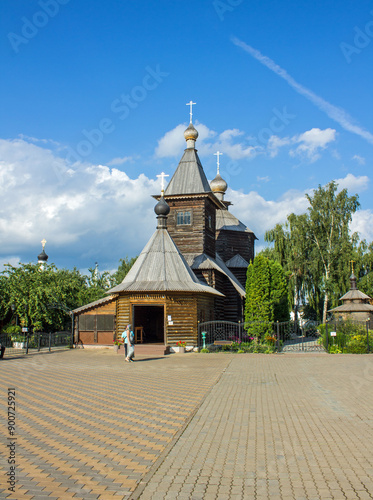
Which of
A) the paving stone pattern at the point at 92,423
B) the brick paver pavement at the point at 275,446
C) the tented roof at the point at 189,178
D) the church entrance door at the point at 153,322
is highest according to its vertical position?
the tented roof at the point at 189,178

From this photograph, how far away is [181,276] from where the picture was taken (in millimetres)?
25297

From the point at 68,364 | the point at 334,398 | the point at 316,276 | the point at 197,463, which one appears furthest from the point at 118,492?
the point at 316,276

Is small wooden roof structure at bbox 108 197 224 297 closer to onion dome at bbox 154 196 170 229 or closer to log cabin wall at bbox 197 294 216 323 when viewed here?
onion dome at bbox 154 196 170 229

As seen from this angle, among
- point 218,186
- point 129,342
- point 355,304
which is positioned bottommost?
point 129,342

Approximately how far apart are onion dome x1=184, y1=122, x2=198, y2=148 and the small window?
6.21 meters

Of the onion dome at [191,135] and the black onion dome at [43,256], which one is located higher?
the onion dome at [191,135]

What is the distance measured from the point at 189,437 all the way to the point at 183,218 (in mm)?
25781

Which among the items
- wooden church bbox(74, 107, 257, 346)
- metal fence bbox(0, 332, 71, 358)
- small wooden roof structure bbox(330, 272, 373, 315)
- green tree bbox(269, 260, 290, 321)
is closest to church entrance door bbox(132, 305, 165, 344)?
wooden church bbox(74, 107, 257, 346)

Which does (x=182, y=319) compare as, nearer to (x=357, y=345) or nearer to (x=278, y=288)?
(x=357, y=345)

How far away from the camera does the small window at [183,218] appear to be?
107 feet

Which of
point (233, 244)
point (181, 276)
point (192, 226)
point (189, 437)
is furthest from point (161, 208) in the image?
point (189, 437)

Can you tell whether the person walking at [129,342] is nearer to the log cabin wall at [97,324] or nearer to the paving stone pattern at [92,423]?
the paving stone pattern at [92,423]

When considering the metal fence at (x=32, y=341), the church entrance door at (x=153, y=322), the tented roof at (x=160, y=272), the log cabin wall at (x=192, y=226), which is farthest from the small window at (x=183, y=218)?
the metal fence at (x=32, y=341)

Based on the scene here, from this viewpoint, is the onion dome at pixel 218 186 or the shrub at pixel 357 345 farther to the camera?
the onion dome at pixel 218 186
